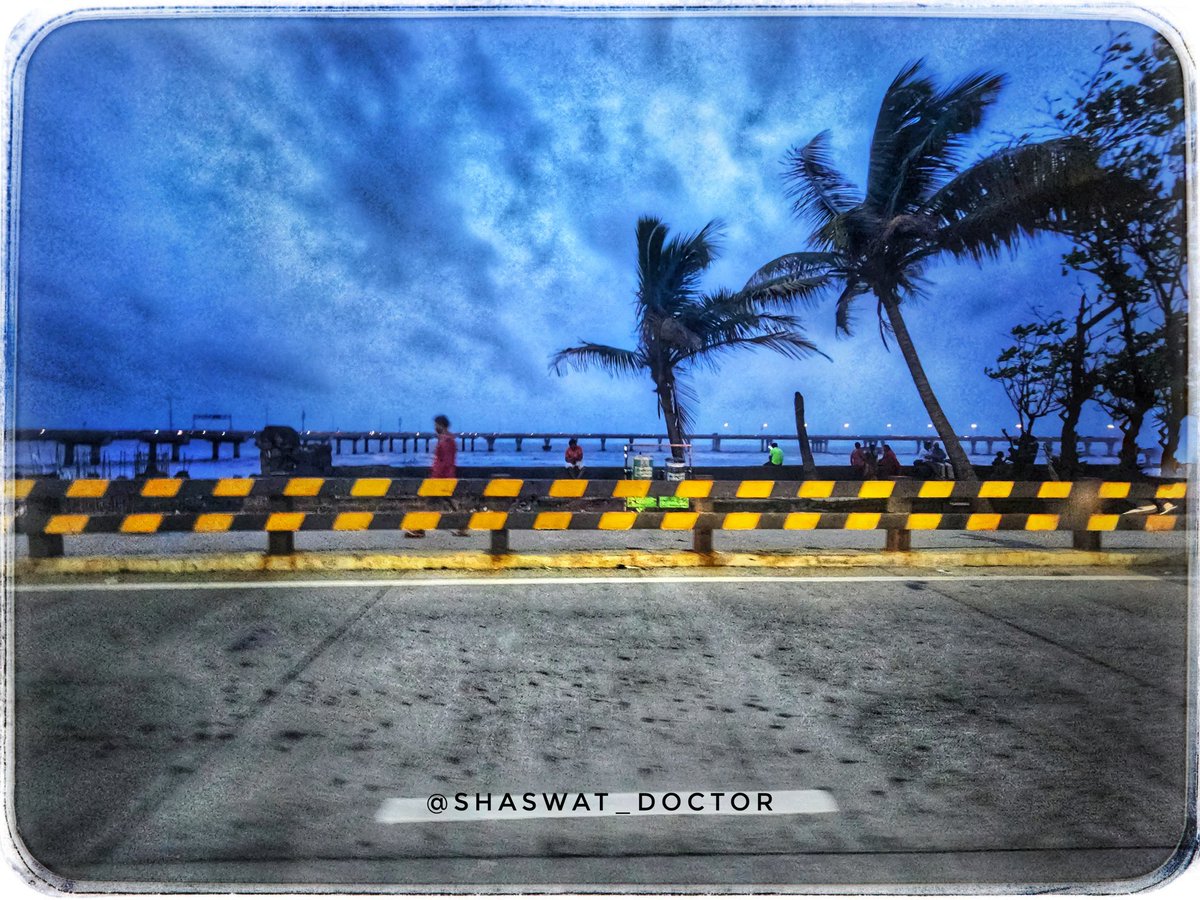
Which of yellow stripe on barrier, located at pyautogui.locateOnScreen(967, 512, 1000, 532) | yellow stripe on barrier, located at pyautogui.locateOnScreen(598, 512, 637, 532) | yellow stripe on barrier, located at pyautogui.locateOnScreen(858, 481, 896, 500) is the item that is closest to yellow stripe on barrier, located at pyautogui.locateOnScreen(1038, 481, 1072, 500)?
yellow stripe on barrier, located at pyautogui.locateOnScreen(967, 512, 1000, 532)

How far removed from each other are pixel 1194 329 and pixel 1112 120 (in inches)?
84.7

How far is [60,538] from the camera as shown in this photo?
6.10 metres

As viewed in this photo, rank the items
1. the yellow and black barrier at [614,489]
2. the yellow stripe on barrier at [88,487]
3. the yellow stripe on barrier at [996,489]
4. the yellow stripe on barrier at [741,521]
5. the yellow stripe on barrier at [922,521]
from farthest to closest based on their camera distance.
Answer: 1. the yellow stripe on barrier at [922,521]
2. the yellow stripe on barrier at [741,521]
3. the yellow stripe on barrier at [996,489]
4. the yellow and black barrier at [614,489]
5. the yellow stripe on barrier at [88,487]

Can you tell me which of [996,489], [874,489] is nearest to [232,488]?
[874,489]

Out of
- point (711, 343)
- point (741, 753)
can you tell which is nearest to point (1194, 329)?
point (741, 753)

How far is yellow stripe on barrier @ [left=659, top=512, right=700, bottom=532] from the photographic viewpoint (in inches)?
255

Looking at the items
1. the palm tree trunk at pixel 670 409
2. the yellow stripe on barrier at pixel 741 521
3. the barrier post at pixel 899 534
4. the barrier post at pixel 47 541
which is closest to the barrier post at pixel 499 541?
the yellow stripe on barrier at pixel 741 521

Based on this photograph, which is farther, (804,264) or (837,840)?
(804,264)

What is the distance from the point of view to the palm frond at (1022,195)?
15.4 ft

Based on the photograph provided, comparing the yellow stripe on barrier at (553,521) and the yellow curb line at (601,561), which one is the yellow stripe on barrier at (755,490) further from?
the yellow stripe on barrier at (553,521)

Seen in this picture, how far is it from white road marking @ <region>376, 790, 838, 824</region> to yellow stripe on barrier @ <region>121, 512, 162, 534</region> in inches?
168

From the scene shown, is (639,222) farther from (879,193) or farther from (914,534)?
(914,534)

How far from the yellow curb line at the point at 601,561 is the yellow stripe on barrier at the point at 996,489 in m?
0.64

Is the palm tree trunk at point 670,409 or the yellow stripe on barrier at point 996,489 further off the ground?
the palm tree trunk at point 670,409
